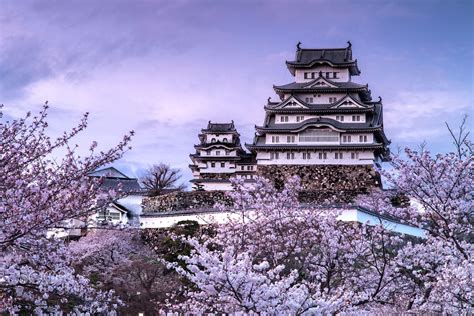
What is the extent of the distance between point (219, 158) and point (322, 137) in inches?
487

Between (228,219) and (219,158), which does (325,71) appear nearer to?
(219,158)

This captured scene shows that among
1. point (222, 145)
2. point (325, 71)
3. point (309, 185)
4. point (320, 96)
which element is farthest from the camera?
point (222, 145)

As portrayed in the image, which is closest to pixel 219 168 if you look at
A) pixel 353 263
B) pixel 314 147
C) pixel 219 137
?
pixel 219 137

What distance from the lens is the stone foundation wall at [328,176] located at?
3613 cm

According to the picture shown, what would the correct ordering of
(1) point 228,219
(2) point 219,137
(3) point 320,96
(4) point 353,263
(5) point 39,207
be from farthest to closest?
1. (2) point 219,137
2. (3) point 320,96
3. (1) point 228,219
4. (4) point 353,263
5. (5) point 39,207

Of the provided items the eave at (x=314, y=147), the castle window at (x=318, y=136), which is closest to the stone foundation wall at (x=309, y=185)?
the eave at (x=314, y=147)

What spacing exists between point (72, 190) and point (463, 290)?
21.1 feet

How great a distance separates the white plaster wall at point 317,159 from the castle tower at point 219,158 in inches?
306

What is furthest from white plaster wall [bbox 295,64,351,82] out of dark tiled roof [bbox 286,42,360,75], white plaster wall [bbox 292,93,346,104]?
white plaster wall [bbox 292,93,346,104]

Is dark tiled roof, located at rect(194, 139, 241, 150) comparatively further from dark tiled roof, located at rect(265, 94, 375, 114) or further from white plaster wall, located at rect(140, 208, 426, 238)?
white plaster wall, located at rect(140, 208, 426, 238)

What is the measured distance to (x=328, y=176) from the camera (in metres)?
36.7

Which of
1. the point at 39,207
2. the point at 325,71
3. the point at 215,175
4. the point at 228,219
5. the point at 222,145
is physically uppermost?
the point at 325,71

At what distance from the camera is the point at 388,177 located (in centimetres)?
1442

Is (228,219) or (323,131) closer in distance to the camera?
(228,219)
